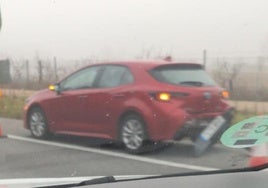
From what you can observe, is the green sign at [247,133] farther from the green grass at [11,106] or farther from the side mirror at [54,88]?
the green grass at [11,106]

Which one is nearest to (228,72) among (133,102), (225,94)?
(225,94)

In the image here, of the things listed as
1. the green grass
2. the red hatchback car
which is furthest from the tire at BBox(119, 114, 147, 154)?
the green grass

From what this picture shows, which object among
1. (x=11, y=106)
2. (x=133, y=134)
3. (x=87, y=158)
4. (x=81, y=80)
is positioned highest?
(x=81, y=80)

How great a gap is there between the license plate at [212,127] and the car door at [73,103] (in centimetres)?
58

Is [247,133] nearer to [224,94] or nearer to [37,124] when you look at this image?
[224,94]

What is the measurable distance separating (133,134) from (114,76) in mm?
311

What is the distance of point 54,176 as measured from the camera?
114 inches

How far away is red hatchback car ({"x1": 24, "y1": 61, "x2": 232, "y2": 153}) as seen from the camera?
2.93m

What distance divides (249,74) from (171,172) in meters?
0.60

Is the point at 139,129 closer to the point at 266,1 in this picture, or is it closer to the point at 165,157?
the point at 165,157

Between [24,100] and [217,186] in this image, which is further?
[24,100]

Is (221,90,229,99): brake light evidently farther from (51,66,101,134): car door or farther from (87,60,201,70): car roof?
(51,66,101,134): car door

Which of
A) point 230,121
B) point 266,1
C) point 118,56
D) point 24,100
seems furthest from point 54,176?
point 266,1

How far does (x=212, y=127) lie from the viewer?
9.34 ft
